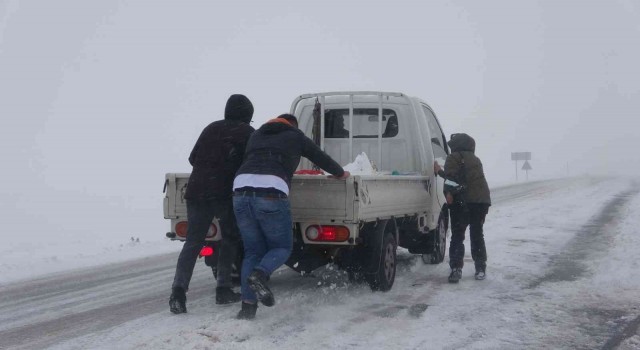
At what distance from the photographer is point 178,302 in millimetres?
5621

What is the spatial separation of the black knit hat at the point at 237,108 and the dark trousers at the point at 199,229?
761mm

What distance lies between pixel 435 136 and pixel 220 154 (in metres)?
3.95

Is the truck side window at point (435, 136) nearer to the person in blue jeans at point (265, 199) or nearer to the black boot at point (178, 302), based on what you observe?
the person in blue jeans at point (265, 199)

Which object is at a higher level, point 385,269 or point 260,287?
point 260,287

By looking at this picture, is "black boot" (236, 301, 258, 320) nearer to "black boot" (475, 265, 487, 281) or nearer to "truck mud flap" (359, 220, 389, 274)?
"truck mud flap" (359, 220, 389, 274)

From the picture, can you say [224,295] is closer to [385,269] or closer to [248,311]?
[248,311]

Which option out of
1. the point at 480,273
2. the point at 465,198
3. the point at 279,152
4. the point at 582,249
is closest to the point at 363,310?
the point at 279,152

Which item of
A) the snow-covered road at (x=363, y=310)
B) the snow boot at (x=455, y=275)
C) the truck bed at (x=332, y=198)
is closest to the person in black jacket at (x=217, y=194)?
the snow-covered road at (x=363, y=310)

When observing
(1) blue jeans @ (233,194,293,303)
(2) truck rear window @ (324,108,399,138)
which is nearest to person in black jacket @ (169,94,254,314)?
(1) blue jeans @ (233,194,293,303)

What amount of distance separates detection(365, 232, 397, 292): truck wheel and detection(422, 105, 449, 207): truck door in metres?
1.74

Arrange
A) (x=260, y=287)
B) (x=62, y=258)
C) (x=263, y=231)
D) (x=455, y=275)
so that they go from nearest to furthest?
1. (x=260, y=287)
2. (x=263, y=231)
3. (x=455, y=275)
4. (x=62, y=258)

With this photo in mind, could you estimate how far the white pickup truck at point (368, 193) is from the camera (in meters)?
5.94

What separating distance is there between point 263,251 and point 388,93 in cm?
330

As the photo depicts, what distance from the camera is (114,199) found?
38312 mm
